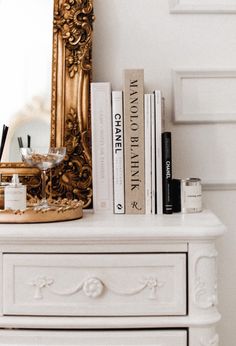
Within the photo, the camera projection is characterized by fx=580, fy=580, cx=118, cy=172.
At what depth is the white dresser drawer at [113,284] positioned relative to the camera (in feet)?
3.89

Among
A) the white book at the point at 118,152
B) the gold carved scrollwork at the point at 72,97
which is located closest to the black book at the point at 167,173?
the white book at the point at 118,152

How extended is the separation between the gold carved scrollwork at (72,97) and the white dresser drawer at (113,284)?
1.14 ft

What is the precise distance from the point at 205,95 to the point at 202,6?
9.4 inches

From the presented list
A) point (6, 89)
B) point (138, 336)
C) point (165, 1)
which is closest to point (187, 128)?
point (165, 1)

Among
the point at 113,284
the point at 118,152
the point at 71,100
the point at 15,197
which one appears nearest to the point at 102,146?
the point at 118,152

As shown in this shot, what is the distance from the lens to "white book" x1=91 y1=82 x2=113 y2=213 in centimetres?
145

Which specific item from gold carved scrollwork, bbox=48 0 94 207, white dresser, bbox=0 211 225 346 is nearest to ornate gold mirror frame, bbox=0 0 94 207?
gold carved scrollwork, bbox=48 0 94 207

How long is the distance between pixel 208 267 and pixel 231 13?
0.75m

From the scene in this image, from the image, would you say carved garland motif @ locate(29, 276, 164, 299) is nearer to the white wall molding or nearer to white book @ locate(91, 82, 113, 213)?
white book @ locate(91, 82, 113, 213)

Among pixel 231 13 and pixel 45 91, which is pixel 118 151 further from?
pixel 231 13

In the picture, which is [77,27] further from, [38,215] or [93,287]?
[93,287]

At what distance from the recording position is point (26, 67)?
1.52m

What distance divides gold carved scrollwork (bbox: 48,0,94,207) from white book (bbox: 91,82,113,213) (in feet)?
0.19

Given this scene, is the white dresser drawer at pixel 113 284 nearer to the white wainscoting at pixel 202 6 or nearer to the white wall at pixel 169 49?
the white wall at pixel 169 49
